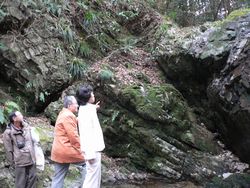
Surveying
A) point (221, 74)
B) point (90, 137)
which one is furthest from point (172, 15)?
point (90, 137)

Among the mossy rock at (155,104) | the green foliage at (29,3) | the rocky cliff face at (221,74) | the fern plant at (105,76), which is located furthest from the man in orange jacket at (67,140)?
the green foliage at (29,3)

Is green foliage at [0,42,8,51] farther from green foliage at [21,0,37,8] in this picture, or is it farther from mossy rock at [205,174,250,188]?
mossy rock at [205,174,250,188]

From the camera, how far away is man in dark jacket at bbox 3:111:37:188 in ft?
20.7

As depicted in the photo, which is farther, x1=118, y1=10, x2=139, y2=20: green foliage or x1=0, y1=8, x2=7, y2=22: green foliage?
x1=118, y1=10, x2=139, y2=20: green foliage

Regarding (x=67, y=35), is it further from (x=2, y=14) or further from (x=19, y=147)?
(x=19, y=147)

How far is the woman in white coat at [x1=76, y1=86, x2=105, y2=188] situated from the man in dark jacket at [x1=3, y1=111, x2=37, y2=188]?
1.48 metres

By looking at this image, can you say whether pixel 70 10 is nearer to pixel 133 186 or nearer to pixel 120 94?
pixel 120 94

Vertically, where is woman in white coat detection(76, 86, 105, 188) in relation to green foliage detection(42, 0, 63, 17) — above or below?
below

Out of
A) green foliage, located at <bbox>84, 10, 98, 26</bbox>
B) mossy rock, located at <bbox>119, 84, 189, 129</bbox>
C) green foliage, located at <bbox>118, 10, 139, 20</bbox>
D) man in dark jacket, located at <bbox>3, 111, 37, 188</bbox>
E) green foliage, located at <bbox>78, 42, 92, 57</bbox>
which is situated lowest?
man in dark jacket, located at <bbox>3, 111, 37, 188</bbox>

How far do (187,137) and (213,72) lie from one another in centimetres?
196

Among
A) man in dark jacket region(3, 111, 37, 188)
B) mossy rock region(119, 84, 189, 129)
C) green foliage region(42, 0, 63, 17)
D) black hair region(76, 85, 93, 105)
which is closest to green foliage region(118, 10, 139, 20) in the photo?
green foliage region(42, 0, 63, 17)

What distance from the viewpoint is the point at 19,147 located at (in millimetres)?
6312

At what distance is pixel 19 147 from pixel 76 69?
17.3 ft

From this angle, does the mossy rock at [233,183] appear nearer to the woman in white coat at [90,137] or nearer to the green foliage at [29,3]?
the woman in white coat at [90,137]
